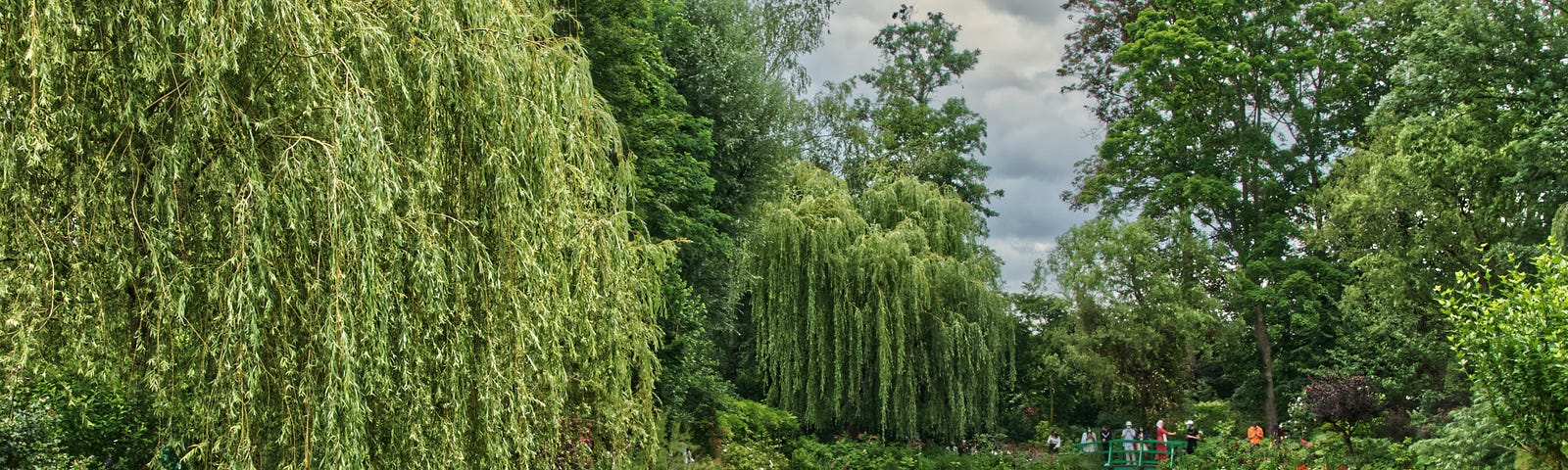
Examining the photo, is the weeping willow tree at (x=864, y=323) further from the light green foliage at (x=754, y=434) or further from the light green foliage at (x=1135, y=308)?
the light green foliage at (x=1135, y=308)

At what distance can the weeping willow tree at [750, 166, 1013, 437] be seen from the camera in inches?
706

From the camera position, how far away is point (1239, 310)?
910 inches

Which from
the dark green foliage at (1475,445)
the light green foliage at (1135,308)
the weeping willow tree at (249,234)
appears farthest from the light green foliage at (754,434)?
the weeping willow tree at (249,234)

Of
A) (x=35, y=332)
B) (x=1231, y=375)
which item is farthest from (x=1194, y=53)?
(x=35, y=332)

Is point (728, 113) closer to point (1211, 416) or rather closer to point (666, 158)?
point (666, 158)

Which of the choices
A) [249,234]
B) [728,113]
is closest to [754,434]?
[728,113]

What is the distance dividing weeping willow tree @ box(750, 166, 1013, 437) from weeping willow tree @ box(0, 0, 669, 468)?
1219cm

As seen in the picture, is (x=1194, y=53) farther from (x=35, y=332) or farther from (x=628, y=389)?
(x=35, y=332)

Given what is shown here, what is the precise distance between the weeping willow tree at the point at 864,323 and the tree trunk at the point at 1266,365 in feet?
22.7

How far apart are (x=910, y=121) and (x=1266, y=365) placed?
10.3 m

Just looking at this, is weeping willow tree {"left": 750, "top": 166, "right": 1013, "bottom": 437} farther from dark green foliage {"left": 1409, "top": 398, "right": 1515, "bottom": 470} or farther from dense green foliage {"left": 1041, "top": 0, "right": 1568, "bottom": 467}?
dark green foliage {"left": 1409, "top": 398, "right": 1515, "bottom": 470}

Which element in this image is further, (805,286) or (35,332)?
(805,286)

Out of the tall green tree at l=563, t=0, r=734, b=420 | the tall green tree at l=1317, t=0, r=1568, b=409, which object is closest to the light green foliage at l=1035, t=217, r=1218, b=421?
the tall green tree at l=1317, t=0, r=1568, b=409

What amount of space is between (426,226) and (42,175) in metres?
1.64
